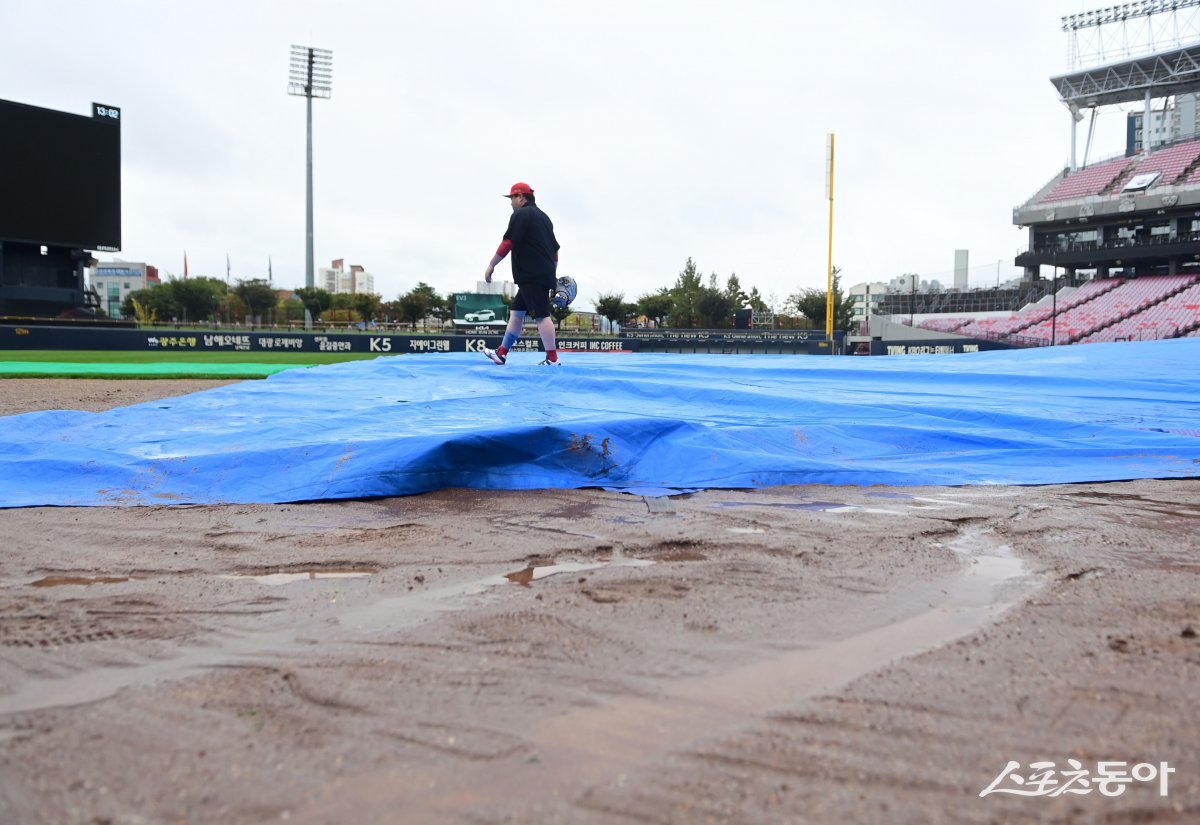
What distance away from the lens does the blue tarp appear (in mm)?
3232

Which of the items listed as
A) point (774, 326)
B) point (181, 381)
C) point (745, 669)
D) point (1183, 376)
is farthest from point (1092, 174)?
point (745, 669)

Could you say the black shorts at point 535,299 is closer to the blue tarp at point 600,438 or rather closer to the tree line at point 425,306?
the blue tarp at point 600,438

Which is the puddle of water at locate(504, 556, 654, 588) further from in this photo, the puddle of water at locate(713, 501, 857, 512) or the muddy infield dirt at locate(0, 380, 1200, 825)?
the puddle of water at locate(713, 501, 857, 512)

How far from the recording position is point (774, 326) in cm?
3631

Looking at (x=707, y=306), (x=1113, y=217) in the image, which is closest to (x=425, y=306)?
(x=707, y=306)

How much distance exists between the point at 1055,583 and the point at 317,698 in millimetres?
1761

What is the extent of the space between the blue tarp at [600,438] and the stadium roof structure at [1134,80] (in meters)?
41.5

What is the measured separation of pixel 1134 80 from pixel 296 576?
158 feet

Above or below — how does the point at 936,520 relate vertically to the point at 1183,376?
below

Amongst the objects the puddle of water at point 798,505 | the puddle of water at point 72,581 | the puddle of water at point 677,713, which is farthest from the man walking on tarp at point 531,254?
the puddle of water at point 677,713

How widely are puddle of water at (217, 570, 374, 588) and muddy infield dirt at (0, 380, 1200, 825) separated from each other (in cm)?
1

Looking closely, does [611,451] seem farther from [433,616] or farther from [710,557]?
[433,616]

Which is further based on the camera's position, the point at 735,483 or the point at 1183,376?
the point at 1183,376

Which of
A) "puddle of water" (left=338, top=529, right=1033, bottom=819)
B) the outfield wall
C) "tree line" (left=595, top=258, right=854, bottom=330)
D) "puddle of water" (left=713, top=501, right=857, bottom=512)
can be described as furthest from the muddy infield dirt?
"tree line" (left=595, top=258, right=854, bottom=330)
